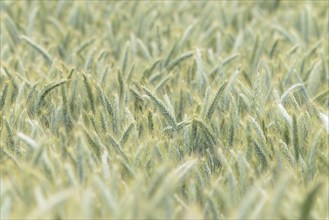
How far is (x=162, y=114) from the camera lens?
2400 millimetres

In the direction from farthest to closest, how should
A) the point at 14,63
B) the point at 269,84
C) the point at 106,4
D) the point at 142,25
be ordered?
the point at 106,4
the point at 142,25
the point at 14,63
the point at 269,84

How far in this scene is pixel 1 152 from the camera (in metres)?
2.12

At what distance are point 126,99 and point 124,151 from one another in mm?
552

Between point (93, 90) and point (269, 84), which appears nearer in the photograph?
point (93, 90)

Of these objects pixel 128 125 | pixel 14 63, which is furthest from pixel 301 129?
pixel 14 63

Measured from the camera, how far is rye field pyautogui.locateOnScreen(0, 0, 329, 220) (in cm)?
176

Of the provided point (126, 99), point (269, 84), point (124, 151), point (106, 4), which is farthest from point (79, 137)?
point (106, 4)

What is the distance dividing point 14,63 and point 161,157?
1099 mm

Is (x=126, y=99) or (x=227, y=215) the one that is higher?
(x=126, y=99)

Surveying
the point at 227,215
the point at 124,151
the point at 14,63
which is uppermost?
the point at 14,63

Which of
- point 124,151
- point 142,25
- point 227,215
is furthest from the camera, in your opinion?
point 142,25

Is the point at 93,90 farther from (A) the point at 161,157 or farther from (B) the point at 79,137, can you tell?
(B) the point at 79,137

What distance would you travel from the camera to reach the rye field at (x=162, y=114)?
5.76 feet

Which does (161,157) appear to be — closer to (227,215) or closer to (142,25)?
(227,215)
